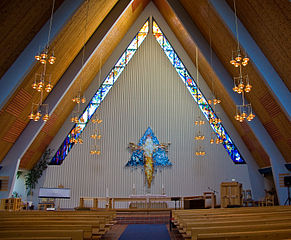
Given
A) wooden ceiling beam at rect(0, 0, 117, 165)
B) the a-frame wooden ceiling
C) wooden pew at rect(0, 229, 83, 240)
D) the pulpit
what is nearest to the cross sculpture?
the pulpit

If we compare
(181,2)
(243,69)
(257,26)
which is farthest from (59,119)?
(257,26)

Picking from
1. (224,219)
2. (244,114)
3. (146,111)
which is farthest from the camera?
(146,111)

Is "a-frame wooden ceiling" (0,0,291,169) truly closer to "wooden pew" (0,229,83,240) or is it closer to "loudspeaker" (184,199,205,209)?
"loudspeaker" (184,199,205,209)

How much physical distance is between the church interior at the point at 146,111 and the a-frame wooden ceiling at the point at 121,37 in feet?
0.16

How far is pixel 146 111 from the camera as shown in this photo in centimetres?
1351

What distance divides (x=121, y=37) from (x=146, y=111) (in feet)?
13.6

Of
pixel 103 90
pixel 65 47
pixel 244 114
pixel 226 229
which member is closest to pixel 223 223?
pixel 226 229

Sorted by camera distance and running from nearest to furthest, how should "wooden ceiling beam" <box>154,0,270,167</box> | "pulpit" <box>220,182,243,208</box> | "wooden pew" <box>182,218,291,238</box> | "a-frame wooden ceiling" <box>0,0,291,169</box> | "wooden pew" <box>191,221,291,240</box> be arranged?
"wooden pew" <box>191,221,291,240</box> → "wooden pew" <box>182,218,291,238</box> → "a-frame wooden ceiling" <box>0,0,291,169</box> → "pulpit" <box>220,182,243,208</box> → "wooden ceiling beam" <box>154,0,270,167</box>

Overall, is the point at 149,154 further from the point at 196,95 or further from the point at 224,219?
the point at 224,219

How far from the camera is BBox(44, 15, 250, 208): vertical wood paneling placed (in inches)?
491

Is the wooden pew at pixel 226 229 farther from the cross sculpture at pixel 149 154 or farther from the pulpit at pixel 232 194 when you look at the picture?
the cross sculpture at pixel 149 154

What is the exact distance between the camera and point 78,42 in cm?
947

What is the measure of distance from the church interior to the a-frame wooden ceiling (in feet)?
0.16

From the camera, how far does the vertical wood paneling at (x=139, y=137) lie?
40.9 ft
